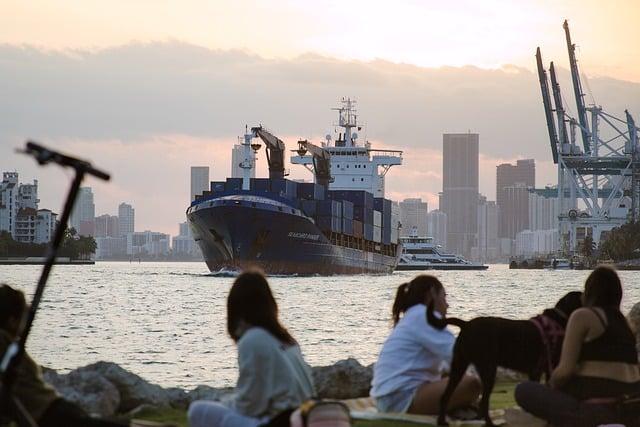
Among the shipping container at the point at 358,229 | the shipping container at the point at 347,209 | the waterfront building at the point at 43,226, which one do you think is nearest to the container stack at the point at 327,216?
the shipping container at the point at 347,209

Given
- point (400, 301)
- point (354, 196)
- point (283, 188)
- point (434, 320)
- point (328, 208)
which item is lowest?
point (434, 320)

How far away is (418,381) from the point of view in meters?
7.82

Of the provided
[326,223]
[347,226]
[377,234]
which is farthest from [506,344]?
[377,234]

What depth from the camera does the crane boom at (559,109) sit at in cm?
11175

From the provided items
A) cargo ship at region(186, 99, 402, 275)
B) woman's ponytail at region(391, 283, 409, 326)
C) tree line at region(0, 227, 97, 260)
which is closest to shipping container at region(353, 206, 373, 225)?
cargo ship at region(186, 99, 402, 275)

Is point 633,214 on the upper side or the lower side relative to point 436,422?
upper

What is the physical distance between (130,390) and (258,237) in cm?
5587

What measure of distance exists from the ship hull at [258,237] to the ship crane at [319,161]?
12315 millimetres

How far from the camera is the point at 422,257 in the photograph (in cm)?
13475

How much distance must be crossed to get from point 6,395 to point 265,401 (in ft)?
4.40

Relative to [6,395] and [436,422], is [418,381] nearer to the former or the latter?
[436,422]

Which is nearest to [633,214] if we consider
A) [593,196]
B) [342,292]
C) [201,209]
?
[593,196]

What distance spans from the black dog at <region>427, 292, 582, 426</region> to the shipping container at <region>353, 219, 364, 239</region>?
232ft

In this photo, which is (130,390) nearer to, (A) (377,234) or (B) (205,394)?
(B) (205,394)
